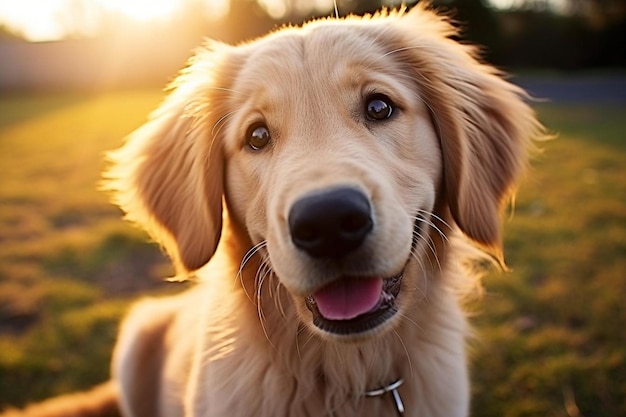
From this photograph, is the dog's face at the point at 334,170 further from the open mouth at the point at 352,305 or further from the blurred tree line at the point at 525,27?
the blurred tree line at the point at 525,27

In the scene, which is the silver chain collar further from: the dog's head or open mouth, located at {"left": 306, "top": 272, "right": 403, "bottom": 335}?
open mouth, located at {"left": 306, "top": 272, "right": 403, "bottom": 335}

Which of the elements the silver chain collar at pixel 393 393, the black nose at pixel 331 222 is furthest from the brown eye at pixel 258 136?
the silver chain collar at pixel 393 393

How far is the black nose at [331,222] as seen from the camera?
1955 mm

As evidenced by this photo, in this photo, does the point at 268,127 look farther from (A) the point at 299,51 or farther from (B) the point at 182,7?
(B) the point at 182,7

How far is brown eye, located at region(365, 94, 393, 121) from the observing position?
2596 mm

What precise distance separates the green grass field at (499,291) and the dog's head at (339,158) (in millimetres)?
1516

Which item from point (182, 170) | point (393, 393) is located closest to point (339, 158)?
point (182, 170)

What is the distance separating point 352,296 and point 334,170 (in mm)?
503

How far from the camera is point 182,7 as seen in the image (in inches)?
1152

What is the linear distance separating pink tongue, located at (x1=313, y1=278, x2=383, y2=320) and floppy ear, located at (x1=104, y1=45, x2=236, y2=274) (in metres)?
0.78

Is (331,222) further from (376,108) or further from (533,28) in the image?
(533,28)

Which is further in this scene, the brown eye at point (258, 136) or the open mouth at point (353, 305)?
the brown eye at point (258, 136)

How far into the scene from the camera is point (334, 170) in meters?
2.13

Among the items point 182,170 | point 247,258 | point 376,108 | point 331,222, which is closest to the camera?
point 331,222
